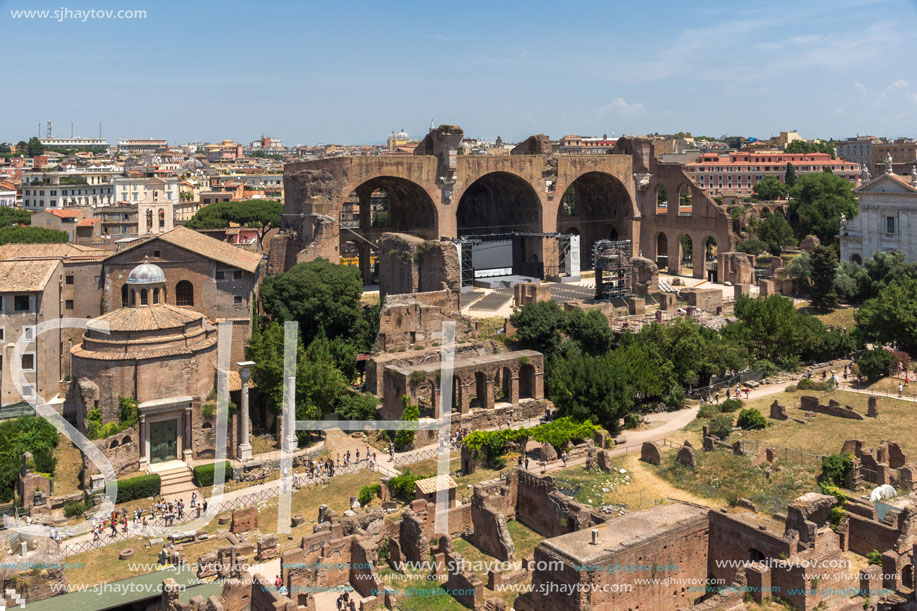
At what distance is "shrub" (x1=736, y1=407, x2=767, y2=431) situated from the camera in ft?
115

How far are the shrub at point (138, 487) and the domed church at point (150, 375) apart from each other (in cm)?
210

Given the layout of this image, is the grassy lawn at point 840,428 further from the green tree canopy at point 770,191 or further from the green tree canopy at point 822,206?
the green tree canopy at point 770,191

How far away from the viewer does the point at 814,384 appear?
41.3 meters

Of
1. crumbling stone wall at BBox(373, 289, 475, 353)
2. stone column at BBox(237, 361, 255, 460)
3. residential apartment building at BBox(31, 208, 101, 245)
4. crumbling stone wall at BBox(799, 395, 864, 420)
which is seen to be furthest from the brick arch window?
residential apartment building at BBox(31, 208, 101, 245)

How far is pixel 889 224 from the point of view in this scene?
5688 cm

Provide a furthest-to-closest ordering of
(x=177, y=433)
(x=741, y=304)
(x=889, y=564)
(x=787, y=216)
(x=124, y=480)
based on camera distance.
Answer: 1. (x=787, y=216)
2. (x=741, y=304)
3. (x=177, y=433)
4. (x=124, y=480)
5. (x=889, y=564)

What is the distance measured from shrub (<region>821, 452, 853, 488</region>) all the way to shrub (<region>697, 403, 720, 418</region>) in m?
9.19

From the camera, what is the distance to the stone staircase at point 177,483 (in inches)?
1230

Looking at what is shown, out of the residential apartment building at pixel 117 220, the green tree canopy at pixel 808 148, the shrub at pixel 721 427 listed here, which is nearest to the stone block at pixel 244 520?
the shrub at pixel 721 427

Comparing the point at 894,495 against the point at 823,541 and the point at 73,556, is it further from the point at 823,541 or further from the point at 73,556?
the point at 73,556

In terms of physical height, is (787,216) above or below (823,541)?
above

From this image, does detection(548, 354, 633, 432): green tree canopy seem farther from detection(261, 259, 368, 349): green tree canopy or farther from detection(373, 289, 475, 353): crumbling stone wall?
detection(261, 259, 368, 349): green tree canopy

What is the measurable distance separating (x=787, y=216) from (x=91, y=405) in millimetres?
67392

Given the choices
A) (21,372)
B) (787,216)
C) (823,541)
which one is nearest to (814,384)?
(823,541)
